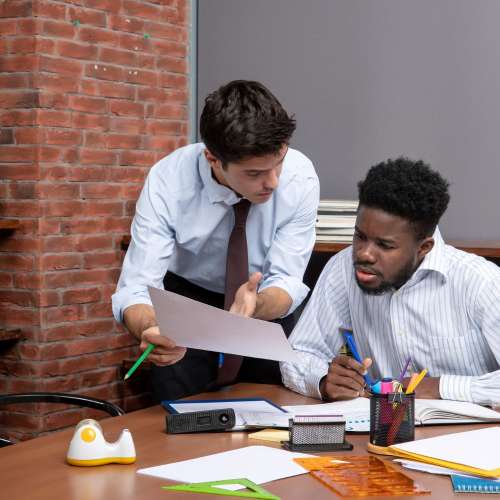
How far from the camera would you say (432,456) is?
5.16 ft

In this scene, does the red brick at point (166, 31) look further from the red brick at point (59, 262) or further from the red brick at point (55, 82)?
the red brick at point (59, 262)

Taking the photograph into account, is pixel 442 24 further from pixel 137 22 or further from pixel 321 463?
pixel 321 463

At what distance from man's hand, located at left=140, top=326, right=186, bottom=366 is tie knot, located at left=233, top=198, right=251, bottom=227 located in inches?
23.4

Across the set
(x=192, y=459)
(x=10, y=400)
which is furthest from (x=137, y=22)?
(x=192, y=459)

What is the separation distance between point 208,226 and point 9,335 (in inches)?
49.7

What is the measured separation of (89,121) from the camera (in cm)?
367

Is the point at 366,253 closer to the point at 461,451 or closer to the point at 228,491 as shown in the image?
the point at 461,451

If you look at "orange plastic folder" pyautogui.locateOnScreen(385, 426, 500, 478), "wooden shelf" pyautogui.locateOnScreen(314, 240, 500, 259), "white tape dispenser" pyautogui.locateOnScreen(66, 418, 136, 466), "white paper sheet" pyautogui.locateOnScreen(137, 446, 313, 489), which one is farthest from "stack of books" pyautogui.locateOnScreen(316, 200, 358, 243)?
"white tape dispenser" pyautogui.locateOnScreen(66, 418, 136, 466)

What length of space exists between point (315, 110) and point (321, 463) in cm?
249

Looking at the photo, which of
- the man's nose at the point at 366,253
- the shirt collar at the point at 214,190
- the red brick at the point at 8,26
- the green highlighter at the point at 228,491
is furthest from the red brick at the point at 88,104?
the green highlighter at the point at 228,491

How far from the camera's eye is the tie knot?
8.41ft

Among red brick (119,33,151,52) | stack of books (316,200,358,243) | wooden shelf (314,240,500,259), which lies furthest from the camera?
red brick (119,33,151,52)

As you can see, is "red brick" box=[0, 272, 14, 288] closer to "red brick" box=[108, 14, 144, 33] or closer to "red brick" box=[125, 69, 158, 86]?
"red brick" box=[125, 69, 158, 86]

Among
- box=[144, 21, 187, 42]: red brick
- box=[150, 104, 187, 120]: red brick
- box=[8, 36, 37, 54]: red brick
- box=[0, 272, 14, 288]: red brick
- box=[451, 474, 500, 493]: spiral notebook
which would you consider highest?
box=[144, 21, 187, 42]: red brick
